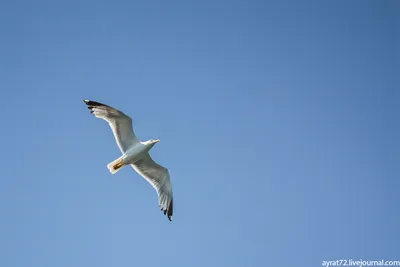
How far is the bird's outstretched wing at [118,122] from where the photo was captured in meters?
20.5

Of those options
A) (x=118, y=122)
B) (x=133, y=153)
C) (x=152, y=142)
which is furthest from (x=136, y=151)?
(x=118, y=122)

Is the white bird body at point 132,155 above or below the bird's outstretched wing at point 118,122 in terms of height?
below

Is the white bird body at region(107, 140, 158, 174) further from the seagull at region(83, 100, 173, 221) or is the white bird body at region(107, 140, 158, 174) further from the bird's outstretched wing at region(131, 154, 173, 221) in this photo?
the bird's outstretched wing at region(131, 154, 173, 221)

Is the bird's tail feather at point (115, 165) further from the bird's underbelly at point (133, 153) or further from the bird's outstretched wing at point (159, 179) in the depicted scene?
the bird's outstretched wing at point (159, 179)

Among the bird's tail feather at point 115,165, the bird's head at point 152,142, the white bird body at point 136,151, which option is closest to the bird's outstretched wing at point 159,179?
the white bird body at point 136,151

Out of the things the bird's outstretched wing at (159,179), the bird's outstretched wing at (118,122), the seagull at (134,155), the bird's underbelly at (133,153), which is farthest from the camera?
the bird's outstretched wing at (159,179)

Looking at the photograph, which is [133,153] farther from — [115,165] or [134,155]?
[115,165]

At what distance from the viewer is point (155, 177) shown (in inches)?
874

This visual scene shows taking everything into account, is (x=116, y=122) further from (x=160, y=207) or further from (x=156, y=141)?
(x=160, y=207)

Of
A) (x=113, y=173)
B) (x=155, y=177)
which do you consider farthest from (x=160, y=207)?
(x=113, y=173)

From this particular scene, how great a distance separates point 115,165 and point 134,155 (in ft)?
2.58

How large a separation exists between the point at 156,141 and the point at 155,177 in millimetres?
1904

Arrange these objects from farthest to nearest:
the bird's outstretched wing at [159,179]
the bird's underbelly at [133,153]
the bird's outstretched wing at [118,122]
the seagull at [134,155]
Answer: the bird's outstretched wing at [159,179], the bird's underbelly at [133,153], the seagull at [134,155], the bird's outstretched wing at [118,122]

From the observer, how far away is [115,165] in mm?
20703
